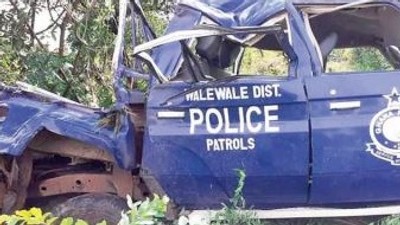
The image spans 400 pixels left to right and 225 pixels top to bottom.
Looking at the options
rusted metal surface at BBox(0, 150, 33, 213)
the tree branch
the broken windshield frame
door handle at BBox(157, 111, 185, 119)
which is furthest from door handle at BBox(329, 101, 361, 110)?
the tree branch

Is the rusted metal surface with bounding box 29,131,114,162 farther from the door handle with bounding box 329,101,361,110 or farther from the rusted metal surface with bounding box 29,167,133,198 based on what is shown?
the door handle with bounding box 329,101,361,110

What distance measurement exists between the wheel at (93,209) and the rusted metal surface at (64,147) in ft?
0.90

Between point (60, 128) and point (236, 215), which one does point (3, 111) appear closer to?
point (60, 128)

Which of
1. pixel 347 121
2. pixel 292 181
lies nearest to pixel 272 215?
pixel 292 181

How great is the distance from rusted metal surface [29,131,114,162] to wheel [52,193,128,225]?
0.90 ft

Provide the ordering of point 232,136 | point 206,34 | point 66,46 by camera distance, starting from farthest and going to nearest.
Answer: point 66,46 < point 232,136 < point 206,34

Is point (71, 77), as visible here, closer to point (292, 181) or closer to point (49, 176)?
point (49, 176)

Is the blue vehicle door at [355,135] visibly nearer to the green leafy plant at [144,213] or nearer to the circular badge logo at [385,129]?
the circular badge logo at [385,129]

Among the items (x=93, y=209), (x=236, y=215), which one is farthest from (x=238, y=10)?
(x=93, y=209)

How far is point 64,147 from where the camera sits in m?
5.22

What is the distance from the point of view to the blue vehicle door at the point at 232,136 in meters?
4.72

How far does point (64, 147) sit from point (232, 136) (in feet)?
3.77

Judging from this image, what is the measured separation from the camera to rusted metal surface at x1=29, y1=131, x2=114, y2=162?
5184 mm

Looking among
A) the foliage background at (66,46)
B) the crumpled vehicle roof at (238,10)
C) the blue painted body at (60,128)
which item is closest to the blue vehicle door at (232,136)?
the blue painted body at (60,128)
